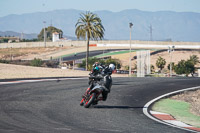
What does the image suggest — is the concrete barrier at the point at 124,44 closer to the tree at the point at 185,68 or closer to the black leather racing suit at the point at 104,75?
the tree at the point at 185,68

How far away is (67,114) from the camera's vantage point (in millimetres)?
12047

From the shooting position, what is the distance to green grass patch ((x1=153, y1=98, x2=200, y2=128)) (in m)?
12.7

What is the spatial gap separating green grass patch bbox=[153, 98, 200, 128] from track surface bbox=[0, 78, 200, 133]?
0.76 m

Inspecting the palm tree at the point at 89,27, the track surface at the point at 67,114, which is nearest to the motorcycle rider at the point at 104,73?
the track surface at the point at 67,114

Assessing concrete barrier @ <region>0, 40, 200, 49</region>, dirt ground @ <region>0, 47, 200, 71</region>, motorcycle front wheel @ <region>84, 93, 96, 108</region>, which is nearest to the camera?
motorcycle front wheel @ <region>84, 93, 96, 108</region>

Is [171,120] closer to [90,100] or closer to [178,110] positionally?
[90,100]

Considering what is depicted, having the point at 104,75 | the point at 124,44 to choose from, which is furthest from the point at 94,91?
the point at 124,44

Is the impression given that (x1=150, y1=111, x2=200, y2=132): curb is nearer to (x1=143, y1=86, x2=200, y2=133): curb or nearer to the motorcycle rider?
(x1=143, y1=86, x2=200, y2=133): curb

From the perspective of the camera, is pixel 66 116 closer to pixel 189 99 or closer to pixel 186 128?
pixel 186 128

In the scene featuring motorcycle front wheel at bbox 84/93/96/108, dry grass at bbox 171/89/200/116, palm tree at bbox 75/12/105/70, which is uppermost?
palm tree at bbox 75/12/105/70

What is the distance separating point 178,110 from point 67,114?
5.30 meters

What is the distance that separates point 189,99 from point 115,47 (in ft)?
302

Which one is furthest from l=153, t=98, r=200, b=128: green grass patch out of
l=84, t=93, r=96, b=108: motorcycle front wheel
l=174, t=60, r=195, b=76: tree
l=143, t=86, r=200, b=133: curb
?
l=174, t=60, r=195, b=76: tree

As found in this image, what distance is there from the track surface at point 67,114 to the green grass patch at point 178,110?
0.76 meters
